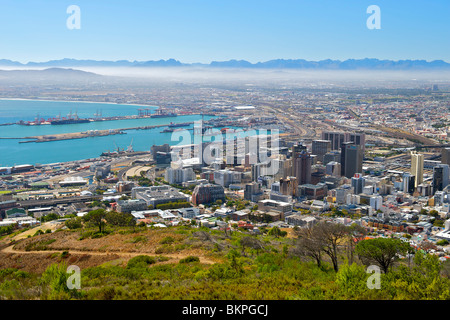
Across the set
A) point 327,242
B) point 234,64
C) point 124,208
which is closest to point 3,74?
point 234,64

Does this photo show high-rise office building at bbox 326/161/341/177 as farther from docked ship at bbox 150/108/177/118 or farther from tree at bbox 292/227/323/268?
docked ship at bbox 150/108/177/118

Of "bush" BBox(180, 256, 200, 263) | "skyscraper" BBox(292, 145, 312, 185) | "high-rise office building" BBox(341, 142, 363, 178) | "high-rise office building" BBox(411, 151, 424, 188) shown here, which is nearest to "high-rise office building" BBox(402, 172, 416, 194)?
"high-rise office building" BBox(411, 151, 424, 188)

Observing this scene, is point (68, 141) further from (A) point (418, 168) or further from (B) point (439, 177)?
(B) point (439, 177)

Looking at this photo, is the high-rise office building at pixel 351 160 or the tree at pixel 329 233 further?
the high-rise office building at pixel 351 160

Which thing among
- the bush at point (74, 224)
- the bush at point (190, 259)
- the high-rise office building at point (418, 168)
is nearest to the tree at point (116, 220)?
the bush at point (74, 224)

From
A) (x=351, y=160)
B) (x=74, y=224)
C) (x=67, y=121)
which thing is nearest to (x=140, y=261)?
(x=74, y=224)

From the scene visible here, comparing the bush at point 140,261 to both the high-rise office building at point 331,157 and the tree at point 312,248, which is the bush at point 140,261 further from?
the high-rise office building at point 331,157

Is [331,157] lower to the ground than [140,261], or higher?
lower
